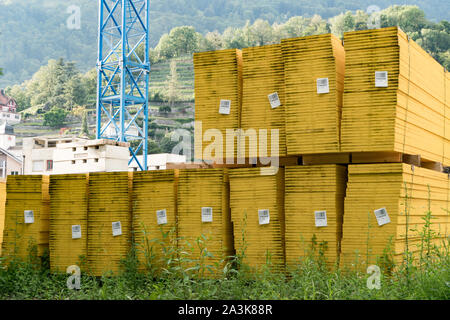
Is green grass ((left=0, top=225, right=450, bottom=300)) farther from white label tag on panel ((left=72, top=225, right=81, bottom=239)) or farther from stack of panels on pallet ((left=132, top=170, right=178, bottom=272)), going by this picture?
white label tag on panel ((left=72, top=225, right=81, bottom=239))

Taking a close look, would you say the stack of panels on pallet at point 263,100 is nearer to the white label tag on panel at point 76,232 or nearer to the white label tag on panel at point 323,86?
the white label tag on panel at point 323,86

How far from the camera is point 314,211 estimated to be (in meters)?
5.98

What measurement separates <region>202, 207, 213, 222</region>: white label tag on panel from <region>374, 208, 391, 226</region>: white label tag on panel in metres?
2.11

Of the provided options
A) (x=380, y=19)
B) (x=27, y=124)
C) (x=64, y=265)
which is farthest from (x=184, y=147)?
(x=64, y=265)

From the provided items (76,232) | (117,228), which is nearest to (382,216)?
(117,228)

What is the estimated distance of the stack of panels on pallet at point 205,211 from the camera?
6.30 metres

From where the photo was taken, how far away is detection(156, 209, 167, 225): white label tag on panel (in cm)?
662

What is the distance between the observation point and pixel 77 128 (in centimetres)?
7662

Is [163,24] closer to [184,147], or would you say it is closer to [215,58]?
[184,147]

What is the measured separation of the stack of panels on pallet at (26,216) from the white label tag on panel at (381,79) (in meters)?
5.25

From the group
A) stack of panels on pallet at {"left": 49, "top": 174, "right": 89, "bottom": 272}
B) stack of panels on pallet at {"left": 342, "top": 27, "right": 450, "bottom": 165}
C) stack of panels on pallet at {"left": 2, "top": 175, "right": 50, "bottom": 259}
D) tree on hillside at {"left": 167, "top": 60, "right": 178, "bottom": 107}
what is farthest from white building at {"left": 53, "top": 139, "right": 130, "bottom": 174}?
tree on hillside at {"left": 167, "top": 60, "right": 178, "bottom": 107}

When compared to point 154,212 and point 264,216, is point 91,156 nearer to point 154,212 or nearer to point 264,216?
point 154,212

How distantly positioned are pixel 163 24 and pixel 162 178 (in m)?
120

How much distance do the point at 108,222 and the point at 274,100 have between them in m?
2.97
